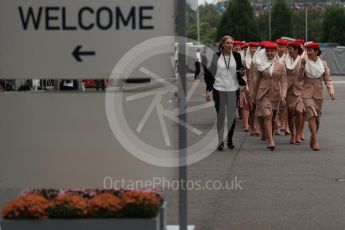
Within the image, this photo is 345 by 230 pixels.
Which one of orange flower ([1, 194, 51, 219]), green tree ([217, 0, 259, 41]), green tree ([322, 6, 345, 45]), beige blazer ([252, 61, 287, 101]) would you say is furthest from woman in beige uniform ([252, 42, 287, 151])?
green tree ([217, 0, 259, 41])

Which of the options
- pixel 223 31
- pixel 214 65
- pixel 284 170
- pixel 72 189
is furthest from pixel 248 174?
pixel 223 31

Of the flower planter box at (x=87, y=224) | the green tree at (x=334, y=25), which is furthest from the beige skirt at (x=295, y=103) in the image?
the green tree at (x=334, y=25)

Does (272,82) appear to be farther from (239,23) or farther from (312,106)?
(239,23)

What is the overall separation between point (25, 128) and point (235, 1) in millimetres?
82564

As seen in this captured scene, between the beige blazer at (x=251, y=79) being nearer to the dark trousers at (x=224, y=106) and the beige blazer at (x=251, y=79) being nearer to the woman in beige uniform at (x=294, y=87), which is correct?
the woman in beige uniform at (x=294, y=87)

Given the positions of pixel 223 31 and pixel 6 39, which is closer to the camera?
pixel 6 39

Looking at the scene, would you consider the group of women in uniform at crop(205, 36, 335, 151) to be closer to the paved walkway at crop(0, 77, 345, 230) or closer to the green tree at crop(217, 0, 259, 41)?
the paved walkway at crop(0, 77, 345, 230)

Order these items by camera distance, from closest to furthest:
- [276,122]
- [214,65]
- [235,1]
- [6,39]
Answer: [6,39] < [214,65] < [276,122] < [235,1]

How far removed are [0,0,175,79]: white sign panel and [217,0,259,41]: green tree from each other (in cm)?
8060

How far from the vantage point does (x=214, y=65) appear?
15289 mm

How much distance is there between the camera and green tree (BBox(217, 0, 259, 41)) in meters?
87.1

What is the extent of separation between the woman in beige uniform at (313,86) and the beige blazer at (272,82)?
40 centimetres

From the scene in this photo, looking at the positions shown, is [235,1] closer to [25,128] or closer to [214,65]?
[214,65]

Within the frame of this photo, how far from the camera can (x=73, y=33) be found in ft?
22.2
